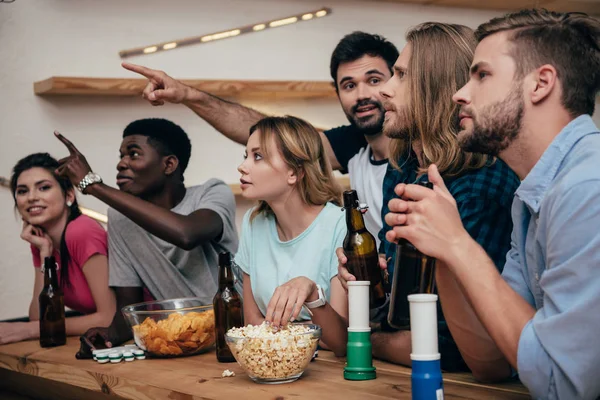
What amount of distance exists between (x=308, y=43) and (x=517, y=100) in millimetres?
2812

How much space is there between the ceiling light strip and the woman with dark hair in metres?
1.00

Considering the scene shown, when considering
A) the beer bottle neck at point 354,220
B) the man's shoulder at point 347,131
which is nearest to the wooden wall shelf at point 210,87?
the man's shoulder at point 347,131

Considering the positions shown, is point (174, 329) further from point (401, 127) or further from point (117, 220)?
point (117, 220)

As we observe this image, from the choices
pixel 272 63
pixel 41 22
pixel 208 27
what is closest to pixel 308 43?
pixel 272 63

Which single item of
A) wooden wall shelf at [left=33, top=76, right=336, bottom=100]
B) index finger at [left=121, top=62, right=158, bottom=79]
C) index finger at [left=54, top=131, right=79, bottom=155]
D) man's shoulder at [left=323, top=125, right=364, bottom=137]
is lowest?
index finger at [left=54, top=131, right=79, bottom=155]

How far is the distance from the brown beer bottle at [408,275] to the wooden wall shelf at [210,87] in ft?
7.61

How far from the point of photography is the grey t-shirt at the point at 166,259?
251 cm

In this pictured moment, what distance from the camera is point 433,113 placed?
1.71 m

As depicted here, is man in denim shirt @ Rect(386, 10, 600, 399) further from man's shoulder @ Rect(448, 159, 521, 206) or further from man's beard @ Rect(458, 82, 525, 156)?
man's shoulder @ Rect(448, 159, 521, 206)

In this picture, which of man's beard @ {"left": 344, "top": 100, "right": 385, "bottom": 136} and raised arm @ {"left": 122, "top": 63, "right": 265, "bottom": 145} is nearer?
raised arm @ {"left": 122, "top": 63, "right": 265, "bottom": 145}

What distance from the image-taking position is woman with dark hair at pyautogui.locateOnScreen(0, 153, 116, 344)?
98.0 inches

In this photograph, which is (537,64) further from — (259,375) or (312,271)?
(312,271)

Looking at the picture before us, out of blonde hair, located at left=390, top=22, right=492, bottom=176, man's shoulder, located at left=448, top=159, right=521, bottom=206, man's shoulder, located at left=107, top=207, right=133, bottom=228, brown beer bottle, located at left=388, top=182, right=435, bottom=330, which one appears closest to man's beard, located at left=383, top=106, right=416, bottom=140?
blonde hair, located at left=390, top=22, right=492, bottom=176

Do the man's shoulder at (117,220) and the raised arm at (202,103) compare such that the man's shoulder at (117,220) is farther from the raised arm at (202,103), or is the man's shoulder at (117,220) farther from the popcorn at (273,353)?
the popcorn at (273,353)
